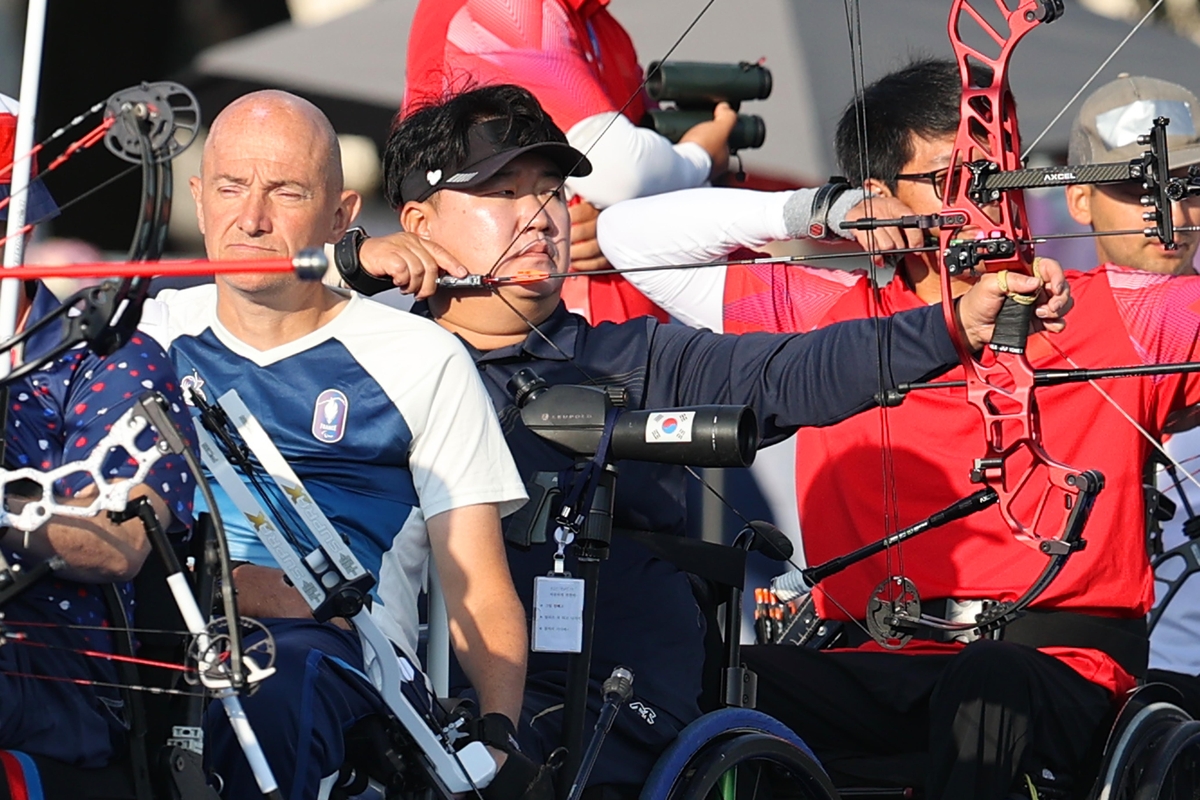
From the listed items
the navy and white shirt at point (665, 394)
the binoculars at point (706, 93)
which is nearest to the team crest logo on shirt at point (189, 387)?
the navy and white shirt at point (665, 394)

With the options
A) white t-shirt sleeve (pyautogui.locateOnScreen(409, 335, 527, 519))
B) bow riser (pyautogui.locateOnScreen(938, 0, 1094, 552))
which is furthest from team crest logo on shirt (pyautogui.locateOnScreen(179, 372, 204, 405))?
bow riser (pyautogui.locateOnScreen(938, 0, 1094, 552))

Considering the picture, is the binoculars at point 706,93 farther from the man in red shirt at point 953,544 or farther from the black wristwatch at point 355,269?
the black wristwatch at point 355,269

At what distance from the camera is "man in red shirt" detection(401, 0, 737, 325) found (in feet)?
12.7

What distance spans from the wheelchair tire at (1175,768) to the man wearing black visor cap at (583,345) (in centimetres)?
79

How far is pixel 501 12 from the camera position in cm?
395

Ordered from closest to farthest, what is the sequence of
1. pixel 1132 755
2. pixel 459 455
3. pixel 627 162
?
pixel 459 455 → pixel 1132 755 → pixel 627 162

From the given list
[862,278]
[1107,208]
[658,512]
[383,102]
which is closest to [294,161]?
[658,512]

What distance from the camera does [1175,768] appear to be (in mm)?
3264

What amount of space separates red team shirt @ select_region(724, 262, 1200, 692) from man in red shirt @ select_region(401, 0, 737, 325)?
634 millimetres

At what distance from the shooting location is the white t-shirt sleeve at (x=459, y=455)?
2.65 metres

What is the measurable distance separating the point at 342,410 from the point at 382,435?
70 mm

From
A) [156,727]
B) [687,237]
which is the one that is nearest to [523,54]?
[687,237]

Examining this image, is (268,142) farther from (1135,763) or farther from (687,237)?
(1135,763)

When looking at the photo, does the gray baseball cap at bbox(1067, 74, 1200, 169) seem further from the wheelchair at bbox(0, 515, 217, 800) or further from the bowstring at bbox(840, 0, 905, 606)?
the wheelchair at bbox(0, 515, 217, 800)
